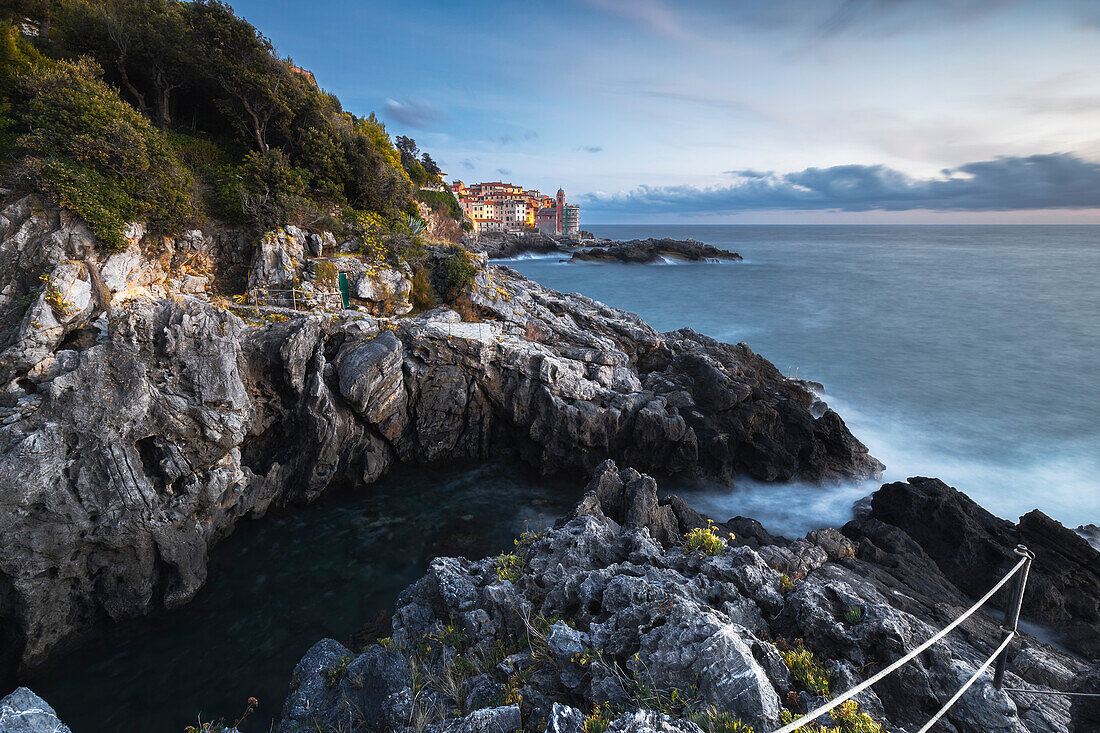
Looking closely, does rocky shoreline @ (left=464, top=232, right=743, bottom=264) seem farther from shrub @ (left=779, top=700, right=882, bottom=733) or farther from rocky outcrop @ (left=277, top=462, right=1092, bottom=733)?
shrub @ (left=779, top=700, right=882, bottom=733)

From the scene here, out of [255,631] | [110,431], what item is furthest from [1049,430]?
[110,431]

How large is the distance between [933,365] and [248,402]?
37.5m

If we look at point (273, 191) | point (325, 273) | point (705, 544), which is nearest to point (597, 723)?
point (705, 544)

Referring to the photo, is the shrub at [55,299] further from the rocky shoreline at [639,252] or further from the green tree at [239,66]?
the rocky shoreline at [639,252]

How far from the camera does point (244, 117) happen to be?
879 inches

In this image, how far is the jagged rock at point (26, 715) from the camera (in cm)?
447

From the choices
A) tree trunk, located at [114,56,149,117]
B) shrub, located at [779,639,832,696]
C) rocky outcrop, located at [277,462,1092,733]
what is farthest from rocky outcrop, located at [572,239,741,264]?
shrub, located at [779,639,832,696]

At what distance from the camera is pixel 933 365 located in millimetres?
29531

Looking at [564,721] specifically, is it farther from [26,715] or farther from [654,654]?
[26,715]

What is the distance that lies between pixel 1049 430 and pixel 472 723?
2930cm

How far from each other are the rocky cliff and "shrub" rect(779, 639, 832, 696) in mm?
11978

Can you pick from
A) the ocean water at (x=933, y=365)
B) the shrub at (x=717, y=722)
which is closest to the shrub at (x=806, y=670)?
the shrub at (x=717, y=722)

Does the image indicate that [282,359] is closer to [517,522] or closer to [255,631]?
[255,631]

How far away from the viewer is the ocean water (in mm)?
17172
